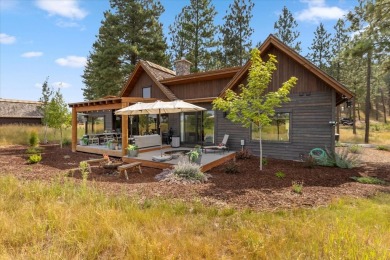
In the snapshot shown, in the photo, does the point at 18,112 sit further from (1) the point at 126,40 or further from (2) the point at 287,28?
(2) the point at 287,28

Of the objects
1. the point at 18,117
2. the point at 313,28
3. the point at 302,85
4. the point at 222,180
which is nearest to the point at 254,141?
the point at 302,85

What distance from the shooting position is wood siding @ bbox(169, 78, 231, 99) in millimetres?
15360

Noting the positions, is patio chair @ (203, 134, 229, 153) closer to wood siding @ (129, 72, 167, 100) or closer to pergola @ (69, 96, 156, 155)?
pergola @ (69, 96, 156, 155)

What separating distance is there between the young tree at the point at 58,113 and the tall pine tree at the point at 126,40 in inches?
281

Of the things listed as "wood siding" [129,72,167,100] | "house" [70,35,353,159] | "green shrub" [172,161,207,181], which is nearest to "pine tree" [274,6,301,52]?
"house" [70,35,353,159]

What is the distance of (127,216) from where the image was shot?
441 centimetres

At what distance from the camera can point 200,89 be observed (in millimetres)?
16062

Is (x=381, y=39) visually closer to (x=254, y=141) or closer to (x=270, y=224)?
(x=254, y=141)

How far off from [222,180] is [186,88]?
34.3ft

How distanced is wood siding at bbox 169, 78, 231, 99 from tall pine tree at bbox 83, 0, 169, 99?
977cm

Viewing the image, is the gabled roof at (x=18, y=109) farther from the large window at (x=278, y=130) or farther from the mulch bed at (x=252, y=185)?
the large window at (x=278, y=130)

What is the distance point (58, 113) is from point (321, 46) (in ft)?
110

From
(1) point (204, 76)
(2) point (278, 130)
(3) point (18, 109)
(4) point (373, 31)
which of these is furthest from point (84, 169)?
(3) point (18, 109)

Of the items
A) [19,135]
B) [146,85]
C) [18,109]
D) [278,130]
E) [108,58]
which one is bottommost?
[19,135]
